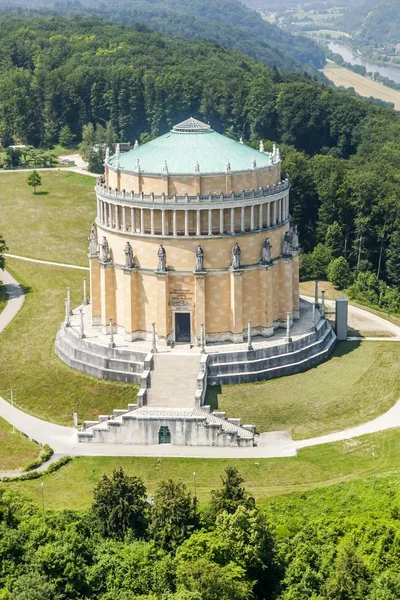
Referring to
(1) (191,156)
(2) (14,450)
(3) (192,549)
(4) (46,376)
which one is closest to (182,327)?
(4) (46,376)

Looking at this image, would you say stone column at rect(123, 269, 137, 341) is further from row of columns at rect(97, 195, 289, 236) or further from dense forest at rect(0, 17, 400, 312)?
dense forest at rect(0, 17, 400, 312)

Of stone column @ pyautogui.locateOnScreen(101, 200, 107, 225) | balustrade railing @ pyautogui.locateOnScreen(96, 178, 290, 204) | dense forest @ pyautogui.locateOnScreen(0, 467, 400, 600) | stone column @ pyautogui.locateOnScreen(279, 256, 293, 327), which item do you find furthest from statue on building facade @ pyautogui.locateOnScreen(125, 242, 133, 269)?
dense forest @ pyautogui.locateOnScreen(0, 467, 400, 600)

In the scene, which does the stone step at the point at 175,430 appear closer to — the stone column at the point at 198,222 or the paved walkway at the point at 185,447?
the paved walkway at the point at 185,447

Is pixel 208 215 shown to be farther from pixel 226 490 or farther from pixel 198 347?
pixel 226 490

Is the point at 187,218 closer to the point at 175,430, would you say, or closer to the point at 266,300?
the point at 266,300

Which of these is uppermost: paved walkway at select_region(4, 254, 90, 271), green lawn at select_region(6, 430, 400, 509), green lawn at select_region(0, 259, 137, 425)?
green lawn at select_region(6, 430, 400, 509)

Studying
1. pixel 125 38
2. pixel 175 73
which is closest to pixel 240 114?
pixel 175 73
